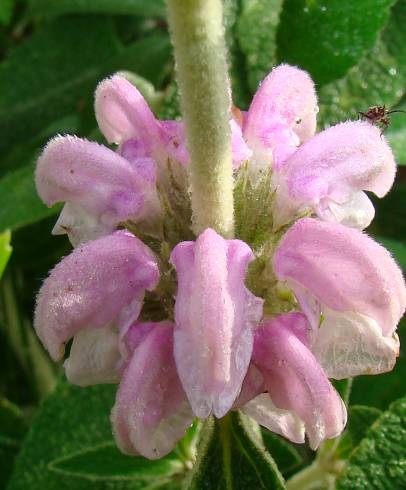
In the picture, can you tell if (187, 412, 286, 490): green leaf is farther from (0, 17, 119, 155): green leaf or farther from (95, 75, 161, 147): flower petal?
(0, 17, 119, 155): green leaf

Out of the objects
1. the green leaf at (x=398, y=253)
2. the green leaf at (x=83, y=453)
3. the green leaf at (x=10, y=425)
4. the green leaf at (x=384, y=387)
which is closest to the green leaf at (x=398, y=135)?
the green leaf at (x=398, y=253)

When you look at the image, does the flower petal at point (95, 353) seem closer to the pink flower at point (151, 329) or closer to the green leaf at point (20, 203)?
the pink flower at point (151, 329)

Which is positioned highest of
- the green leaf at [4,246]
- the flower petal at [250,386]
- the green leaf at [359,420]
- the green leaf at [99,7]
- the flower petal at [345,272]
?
the green leaf at [99,7]

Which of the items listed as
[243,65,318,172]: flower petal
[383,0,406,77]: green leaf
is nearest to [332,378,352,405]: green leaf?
[243,65,318,172]: flower petal

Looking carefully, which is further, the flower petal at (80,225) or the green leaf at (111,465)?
the green leaf at (111,465)

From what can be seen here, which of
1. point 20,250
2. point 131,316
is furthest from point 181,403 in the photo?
point 20,250

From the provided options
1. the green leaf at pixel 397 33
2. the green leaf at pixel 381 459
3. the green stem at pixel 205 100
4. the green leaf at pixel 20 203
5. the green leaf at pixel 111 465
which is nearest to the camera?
the green stem at pixel 205 100

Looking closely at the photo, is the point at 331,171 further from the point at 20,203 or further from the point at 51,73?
the point at 51,73
